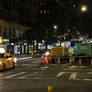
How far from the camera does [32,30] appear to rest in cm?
7319

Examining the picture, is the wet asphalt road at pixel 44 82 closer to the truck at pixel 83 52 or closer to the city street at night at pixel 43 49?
the city street at night at pixel 43 49

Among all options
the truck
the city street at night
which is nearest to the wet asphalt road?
the city street at night

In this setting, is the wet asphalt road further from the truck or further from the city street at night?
the truck

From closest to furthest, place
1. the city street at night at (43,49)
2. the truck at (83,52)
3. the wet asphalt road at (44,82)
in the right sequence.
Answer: the wet asphalt road at (44,82) → the city street at night at (43,49) → the truck at (83,52)

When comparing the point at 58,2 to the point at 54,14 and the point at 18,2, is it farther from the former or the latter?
the point at 18,2

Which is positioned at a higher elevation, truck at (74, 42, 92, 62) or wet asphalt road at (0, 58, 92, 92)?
truck at (74, 42, 92, 62)

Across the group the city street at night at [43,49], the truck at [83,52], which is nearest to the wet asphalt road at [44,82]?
the city street at night at [43,49]

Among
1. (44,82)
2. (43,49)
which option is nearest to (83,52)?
(44,82)

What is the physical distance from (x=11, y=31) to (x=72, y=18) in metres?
53.4

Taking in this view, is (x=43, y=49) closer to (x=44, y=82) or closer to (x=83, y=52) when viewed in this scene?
(x=83, y=52)

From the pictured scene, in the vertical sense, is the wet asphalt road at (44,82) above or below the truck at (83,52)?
below

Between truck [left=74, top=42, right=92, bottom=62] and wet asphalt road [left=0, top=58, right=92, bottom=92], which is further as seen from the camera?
truck [left=74, top=42, right=92, bottom=62]

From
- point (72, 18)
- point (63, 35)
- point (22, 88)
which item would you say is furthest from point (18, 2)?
point (22, 88)

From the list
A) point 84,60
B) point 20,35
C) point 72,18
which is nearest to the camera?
point 84,60
